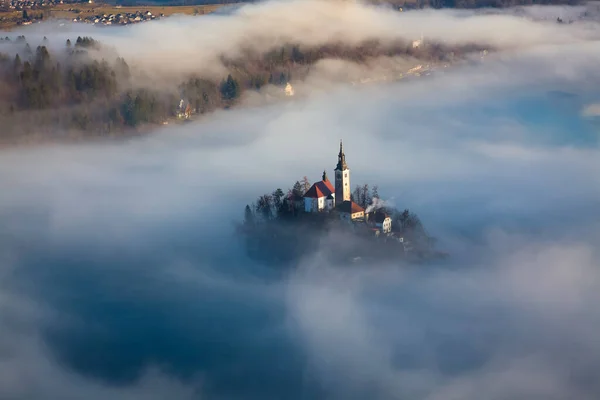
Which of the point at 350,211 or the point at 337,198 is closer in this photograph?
the point at 350,211

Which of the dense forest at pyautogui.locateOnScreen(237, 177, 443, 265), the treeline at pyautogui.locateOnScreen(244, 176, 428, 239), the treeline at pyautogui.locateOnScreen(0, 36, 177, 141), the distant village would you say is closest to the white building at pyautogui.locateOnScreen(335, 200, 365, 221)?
the dense forest at pyautogui.locateOnScreen(237, 177, 443, 265)

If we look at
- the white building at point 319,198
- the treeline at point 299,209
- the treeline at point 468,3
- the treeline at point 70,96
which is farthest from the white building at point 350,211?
the treeline at point 468,3

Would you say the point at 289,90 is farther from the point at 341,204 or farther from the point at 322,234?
the point at 322,234

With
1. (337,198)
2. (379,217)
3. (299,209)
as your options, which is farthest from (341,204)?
(299,209)

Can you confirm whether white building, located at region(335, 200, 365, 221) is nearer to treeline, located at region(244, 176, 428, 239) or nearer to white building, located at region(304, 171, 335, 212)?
white building, located at region(304, 171, 335, 212)

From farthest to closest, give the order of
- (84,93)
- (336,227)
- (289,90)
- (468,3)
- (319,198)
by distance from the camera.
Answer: (468,3) < (289,90) < (84,93) < (336,227) < (319,198)

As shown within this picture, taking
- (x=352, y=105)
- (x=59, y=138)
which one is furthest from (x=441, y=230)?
(x=352, y=105)
